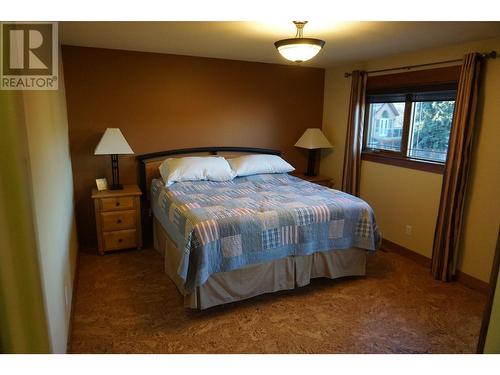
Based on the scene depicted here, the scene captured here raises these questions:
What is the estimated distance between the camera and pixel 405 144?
3713 millimetres

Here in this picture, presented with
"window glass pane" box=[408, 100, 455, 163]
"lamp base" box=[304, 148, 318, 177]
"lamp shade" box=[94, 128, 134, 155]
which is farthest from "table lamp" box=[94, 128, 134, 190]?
"window glass pane" box=[408, 100, 455, 163]

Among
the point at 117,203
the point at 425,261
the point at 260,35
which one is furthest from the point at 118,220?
the point at 425,261

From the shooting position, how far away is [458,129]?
2.96 meters

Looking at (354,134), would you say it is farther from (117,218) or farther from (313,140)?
(117,218)

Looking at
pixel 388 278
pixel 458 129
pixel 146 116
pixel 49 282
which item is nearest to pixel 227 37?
pixel 146 116

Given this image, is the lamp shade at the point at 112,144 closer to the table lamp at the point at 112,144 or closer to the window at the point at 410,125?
the table lamp at the point at 112,144

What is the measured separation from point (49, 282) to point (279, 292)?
1.80 metres

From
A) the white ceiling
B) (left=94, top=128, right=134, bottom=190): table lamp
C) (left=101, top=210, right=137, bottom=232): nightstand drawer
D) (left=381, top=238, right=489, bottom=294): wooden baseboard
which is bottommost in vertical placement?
(left=381, top=238, right=489, bottom=294): wooden baseboard

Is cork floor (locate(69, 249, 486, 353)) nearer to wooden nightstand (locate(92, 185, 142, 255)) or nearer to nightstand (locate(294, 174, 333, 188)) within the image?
wooden nightstand (locate(92, 185, 142, 255))

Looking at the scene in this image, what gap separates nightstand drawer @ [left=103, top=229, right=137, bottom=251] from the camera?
3.51 m

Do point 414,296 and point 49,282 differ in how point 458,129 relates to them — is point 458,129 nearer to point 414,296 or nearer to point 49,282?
point 414,296

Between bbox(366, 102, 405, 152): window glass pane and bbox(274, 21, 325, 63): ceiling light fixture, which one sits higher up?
bbox(274, 21, 325, 63): ceiling light fixture

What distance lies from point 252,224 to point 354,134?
2161 mm

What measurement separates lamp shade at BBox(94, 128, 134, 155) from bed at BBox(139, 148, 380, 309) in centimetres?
61
